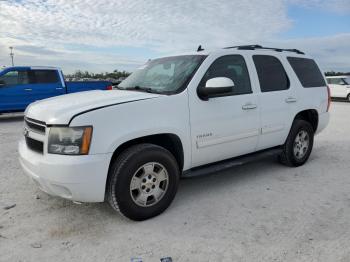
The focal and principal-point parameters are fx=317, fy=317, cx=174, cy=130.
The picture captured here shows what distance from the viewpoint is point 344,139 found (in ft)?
24.9

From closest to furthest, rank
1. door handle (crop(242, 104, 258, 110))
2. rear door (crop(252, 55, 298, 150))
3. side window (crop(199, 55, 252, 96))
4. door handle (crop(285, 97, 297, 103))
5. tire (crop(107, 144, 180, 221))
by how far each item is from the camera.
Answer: tire (crop(107, 144, 180, 221)), side window (crop(199, 55, 252, 96)), door handle (crop(242, 104, 258, 110)), rear door (crop(252, 55, 298, 150)), door handle (crop(285, 97, 297, 103))

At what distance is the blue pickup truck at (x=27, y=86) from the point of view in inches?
440

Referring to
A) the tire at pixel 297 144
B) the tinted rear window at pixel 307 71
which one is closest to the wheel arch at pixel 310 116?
the tire at pixel 297 144

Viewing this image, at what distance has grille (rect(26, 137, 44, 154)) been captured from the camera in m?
3.21

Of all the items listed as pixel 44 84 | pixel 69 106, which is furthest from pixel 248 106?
pixel 44 84

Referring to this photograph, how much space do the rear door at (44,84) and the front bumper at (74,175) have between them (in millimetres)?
9306

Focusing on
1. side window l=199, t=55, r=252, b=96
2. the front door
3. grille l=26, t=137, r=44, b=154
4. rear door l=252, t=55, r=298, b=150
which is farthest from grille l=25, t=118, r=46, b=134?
rear door l=252, t=55, r=298, b=150

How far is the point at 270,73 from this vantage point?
187 inches

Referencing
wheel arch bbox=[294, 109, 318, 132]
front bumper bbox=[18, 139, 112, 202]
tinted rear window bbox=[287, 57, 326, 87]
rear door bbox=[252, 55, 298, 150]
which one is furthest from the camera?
wheel arch bbox=[294, 109, 318, 132]

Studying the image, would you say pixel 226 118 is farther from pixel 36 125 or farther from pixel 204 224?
pixel 36 125

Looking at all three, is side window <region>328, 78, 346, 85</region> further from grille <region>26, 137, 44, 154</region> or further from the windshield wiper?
grille <region>26, 137, 44, 154</region>

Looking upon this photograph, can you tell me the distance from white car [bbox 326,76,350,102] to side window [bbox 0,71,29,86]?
16819mm

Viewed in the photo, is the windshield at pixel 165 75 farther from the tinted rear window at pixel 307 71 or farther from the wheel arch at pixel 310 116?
the wheel arch at pixel 310 116

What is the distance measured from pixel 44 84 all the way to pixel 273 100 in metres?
9.54
